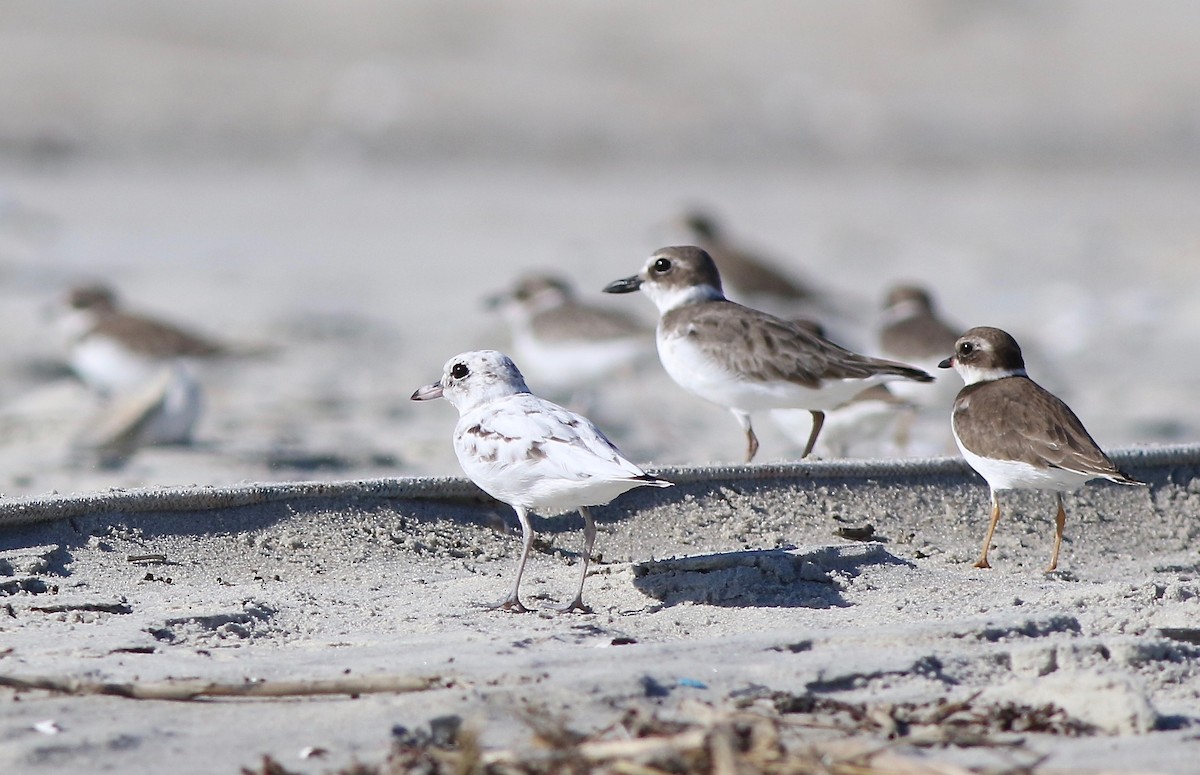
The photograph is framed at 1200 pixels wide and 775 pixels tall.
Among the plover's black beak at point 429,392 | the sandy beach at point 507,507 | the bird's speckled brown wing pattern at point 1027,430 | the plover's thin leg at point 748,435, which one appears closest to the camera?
the sandy beach at point 507,507

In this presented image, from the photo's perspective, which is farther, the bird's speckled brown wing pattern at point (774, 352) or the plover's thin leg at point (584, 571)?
the bird's speckled brown wing pattern at point (774, 352)

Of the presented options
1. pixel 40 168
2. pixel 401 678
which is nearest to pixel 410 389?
pixel 401 678

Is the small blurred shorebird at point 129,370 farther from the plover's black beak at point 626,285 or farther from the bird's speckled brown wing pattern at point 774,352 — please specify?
the bird's speckled brown wing pattern at point 774,352

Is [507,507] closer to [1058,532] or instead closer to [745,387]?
[745,387]

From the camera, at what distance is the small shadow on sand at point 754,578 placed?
4578 mm

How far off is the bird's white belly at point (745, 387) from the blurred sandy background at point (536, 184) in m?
0.60

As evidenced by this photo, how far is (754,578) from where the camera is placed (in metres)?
4.70

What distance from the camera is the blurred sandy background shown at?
10422mm

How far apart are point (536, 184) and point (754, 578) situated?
20931 mm

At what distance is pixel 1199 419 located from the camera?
9.94 metres

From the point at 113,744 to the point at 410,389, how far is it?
709cm

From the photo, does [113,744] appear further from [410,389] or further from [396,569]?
[410,389]

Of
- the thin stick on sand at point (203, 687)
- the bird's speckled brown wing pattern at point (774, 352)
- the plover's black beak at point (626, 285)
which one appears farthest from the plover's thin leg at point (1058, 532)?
the plover's black beak at point (626, 285)

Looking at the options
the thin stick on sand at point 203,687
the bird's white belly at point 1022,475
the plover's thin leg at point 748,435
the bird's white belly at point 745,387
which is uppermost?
the bird's white belly at point 745,387
